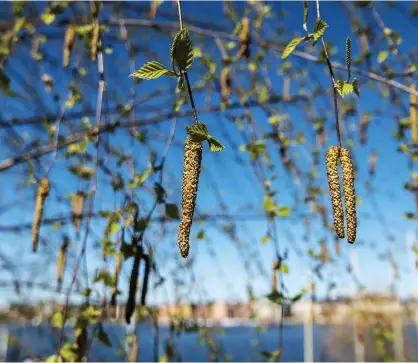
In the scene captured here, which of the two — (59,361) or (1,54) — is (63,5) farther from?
(59,361)

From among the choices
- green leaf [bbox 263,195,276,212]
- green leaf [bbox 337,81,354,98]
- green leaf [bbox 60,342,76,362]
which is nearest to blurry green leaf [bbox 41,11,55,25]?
green leaf [bbox 263,195,276,212]

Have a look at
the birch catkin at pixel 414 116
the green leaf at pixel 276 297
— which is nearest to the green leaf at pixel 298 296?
the green leaf at pixel 276 297

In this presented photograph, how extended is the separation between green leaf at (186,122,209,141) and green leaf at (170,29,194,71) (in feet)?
0.26

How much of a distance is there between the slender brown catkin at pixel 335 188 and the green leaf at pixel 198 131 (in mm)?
210

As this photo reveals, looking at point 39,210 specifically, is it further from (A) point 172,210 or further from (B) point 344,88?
(B) point 344,88

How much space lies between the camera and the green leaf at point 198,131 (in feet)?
1.91

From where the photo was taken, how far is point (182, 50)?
60 centimetres

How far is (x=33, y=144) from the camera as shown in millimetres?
2736

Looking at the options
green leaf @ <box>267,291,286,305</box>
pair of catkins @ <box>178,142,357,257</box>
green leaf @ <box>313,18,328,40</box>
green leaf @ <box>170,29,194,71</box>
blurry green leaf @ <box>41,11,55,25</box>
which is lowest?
green leaf @ <box>267,291,286,305</box>

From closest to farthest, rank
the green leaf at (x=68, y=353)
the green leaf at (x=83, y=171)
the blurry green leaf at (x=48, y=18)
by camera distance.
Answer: the green leaf at (x=68, y=353) → the blurry green leaf at (x=48, y=18) → the green leaf at (x=83, y=171)

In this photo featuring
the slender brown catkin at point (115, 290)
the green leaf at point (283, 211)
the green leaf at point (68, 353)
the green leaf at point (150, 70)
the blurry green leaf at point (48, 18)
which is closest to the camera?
the green leaf at point (150, 70)

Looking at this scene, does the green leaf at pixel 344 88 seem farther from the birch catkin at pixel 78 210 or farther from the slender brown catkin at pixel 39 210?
the birch catkin at pixel 78 210

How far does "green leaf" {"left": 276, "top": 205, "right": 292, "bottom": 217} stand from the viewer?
66.9 inches

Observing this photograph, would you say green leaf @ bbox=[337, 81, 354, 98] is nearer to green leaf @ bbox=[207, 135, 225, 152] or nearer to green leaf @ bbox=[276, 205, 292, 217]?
green leaf @ bbox=[207, 135, 225, 152]
